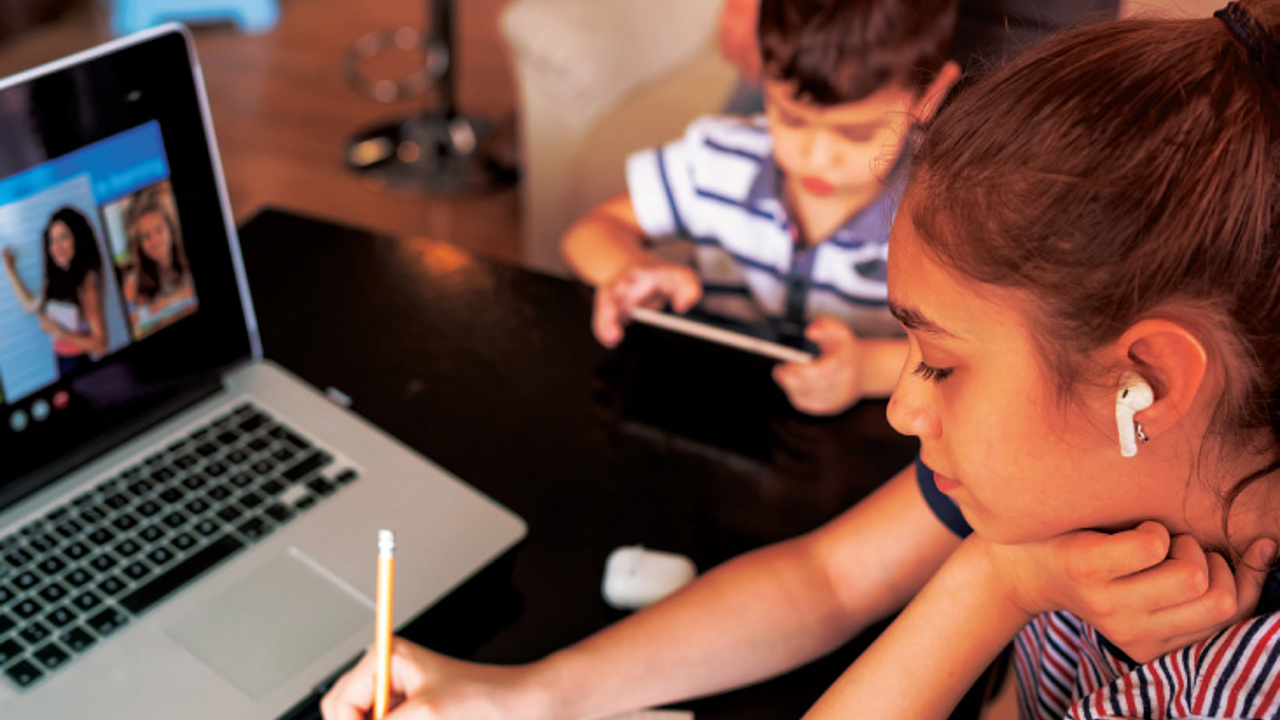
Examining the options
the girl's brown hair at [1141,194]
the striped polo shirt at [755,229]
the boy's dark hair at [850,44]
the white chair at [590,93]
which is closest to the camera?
the girl's brown hair at [1141,194]

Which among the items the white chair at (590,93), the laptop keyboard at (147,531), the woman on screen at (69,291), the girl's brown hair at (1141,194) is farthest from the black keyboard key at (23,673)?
the white chair at (590,93)

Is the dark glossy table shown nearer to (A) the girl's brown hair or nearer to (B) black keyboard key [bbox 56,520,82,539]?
(B) black keyboard key [bbox 56,520,82,539]

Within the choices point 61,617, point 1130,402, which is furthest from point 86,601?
point 1130,402

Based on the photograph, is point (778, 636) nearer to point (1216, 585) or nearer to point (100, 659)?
point (1216, 585)

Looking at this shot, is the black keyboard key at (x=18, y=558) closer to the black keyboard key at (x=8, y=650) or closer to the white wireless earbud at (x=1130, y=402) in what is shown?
the black keyboard key at (x=8, y=650)

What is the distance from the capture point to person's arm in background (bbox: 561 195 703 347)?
3.62 ft

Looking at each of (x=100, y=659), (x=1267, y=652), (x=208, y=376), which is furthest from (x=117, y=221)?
(x=1267, y=652)

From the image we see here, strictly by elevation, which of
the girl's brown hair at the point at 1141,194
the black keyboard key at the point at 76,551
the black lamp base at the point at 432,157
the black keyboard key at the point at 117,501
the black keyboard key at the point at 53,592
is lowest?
the black lamp base at the point at 432,157

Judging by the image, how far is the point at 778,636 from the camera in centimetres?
82

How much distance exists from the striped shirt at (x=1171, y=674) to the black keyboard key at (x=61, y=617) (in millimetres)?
593

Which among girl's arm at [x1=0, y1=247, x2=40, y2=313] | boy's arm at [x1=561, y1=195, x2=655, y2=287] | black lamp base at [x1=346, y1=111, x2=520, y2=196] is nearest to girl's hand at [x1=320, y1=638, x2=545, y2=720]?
girl's arm at [x1=0, y1=247, x2=40, y2=313]

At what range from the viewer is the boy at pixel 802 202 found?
111cm

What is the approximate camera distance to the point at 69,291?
842 mm

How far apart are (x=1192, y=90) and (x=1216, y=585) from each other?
0.88 ft
